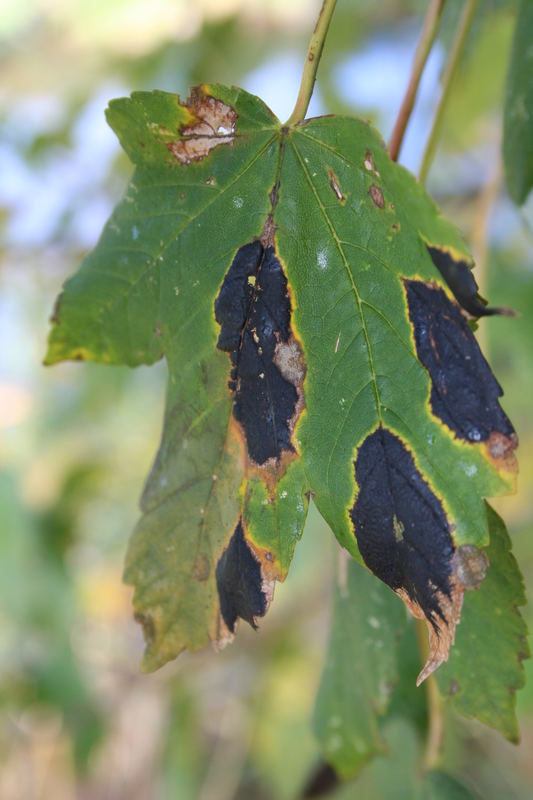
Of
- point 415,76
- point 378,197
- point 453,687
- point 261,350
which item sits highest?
point 415,76

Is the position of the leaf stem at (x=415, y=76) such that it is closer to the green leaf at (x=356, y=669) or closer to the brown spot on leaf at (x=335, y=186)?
the brown spot on leaf at (x=335, y=186)

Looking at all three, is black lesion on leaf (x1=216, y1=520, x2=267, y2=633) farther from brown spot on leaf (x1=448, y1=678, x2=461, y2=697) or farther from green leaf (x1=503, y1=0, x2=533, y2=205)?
green leaf (x1=503, y1=0, x2=533, y2=205)

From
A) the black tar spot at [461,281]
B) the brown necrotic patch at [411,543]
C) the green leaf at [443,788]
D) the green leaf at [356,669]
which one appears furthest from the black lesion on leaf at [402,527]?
the green leaf at [443,788]

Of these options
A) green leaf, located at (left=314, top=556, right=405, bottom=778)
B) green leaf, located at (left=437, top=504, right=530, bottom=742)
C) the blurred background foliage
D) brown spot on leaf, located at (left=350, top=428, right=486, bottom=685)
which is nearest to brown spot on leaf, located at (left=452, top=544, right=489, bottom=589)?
brown spot on leaf, located at (left=350, top=428, right=486, bottom=685)

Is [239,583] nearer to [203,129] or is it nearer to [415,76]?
[203,129]

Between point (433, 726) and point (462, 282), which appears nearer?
point (462, 282)

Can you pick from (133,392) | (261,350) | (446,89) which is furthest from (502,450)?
(133,392)
